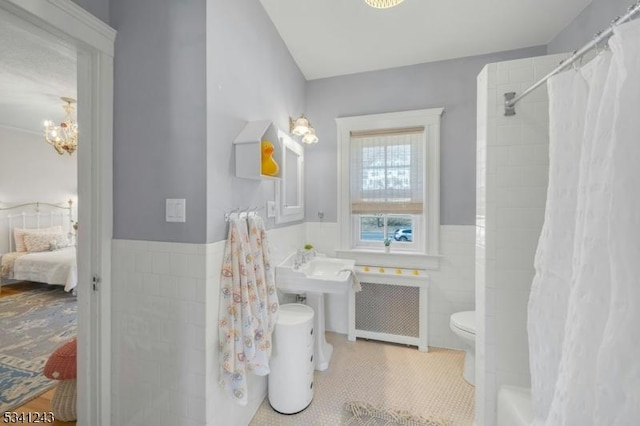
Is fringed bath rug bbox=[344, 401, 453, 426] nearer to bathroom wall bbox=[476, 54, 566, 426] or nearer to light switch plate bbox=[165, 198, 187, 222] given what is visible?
bathroom wall bbox=[476, 54, 566, 426]

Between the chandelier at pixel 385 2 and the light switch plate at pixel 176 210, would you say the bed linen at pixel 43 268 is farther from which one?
the chandelier at pixel 385 2

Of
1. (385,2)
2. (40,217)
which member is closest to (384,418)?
(385,2)

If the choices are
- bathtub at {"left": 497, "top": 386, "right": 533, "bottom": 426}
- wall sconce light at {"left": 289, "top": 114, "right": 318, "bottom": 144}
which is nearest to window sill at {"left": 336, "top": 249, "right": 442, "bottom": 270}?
wall sconce light at {"left": 289, "top": 114, "right": 318, "bottom": 144}

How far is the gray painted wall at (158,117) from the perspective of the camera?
4.25 feet

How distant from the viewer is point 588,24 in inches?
71.9

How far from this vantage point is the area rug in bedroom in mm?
1861

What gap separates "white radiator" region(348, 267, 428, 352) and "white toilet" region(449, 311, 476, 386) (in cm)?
40

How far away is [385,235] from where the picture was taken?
2750 mm

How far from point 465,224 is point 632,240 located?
1910 millimetres

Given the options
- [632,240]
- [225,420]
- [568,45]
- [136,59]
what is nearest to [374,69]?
[568,45]

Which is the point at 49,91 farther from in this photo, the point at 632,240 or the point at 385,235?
the point at 632,240

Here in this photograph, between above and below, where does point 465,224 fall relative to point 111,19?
below

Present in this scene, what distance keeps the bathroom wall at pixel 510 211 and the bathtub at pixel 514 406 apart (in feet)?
0.12

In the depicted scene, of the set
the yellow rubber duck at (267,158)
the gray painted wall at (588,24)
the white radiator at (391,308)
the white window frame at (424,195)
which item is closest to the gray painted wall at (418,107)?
the white window frame at (424,195)
